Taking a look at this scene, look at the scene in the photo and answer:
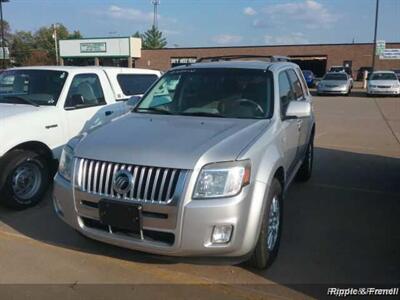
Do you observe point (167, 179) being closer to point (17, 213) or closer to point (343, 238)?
point (343, 238)

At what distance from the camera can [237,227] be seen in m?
3.35

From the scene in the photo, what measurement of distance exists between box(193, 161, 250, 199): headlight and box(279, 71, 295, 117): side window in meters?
1.46

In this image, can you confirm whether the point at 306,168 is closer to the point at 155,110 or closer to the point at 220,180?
the point at 155,110

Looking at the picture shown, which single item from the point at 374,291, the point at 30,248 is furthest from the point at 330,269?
the point at 30,248

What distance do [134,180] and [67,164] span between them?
34.4 inches

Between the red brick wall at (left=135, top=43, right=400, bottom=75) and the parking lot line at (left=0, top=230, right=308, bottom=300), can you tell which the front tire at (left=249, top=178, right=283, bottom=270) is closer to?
the parking lot line at (left=0, top=230, right=308, bottom=300)

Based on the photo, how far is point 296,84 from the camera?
19.8 feet

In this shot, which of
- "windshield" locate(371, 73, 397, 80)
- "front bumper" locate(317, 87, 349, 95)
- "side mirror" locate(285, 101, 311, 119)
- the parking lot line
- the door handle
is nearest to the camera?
the parking lot line

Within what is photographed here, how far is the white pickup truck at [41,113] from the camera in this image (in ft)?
17.5

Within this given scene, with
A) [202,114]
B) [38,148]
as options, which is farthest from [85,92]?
[202,114]

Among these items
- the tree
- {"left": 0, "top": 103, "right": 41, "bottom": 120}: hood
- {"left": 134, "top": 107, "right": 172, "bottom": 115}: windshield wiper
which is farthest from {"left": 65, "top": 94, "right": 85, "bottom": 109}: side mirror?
the tree

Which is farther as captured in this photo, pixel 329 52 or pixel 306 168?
pixel 329 52

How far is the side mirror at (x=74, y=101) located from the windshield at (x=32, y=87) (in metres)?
0.17

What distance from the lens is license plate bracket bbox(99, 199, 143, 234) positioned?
11.2 ft
